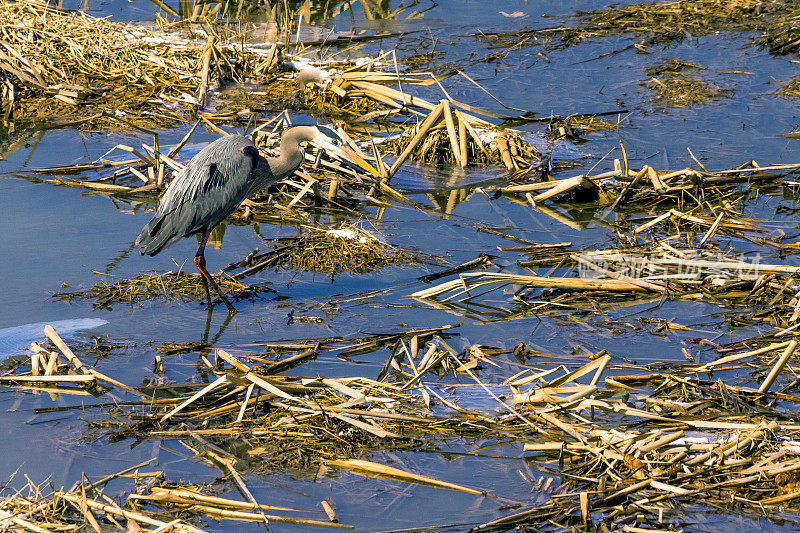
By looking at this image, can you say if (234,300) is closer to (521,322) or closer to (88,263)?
(88,263)

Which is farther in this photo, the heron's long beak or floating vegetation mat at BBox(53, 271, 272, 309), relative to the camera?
the heron's long beak

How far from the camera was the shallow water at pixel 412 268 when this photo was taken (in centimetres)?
386

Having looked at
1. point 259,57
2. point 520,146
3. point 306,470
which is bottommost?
point 306,470

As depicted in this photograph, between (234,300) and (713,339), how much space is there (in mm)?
2650

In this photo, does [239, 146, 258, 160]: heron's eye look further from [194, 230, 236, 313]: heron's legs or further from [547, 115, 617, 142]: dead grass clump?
[547, 115, 617, 142]: dead grass clump

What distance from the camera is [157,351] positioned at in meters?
4.98

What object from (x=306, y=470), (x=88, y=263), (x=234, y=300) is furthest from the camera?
(x=88, y=263)

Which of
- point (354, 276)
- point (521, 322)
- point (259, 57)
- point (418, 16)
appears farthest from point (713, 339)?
point (418, 16)

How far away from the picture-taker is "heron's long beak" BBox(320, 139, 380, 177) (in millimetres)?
6977

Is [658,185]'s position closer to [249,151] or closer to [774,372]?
[774,372]

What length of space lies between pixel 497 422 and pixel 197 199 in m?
2.49

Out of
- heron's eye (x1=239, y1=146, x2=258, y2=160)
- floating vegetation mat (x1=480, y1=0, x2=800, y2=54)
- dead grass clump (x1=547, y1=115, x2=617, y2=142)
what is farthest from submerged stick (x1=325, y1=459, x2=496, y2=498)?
floating vegetation mat (x1=480, y1=0, x2=800, y2=54)

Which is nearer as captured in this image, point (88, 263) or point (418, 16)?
point (88, 263)

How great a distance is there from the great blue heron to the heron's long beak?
35.8 inches
